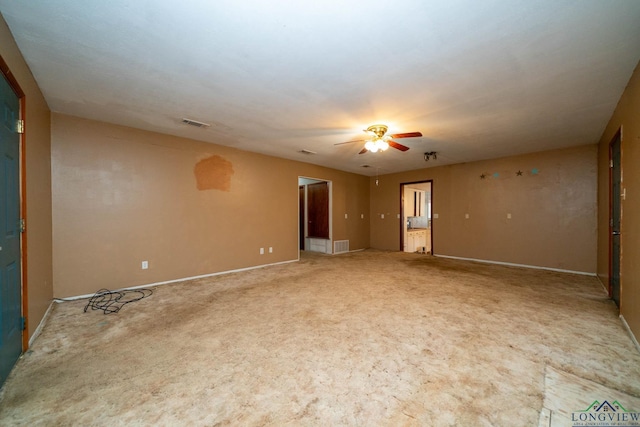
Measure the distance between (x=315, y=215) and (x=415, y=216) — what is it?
3747 mm

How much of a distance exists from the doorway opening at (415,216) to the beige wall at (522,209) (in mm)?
840

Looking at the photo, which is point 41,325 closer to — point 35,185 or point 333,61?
point 35,185

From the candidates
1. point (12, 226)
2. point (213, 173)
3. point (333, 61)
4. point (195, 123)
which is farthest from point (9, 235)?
point (213, 173)

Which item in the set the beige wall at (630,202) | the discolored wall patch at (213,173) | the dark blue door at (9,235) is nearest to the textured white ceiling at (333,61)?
the beige wall at (630,202)

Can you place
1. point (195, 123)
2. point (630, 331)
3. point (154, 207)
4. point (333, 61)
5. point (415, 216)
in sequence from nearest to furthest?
1. point (333, 61)
2. point (630, 331)
3. point (195, 123)
4. point (154, 207)
5. point (415, 216)

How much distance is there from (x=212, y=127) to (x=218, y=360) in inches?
130

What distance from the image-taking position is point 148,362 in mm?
2035

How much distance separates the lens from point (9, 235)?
193 centimetres

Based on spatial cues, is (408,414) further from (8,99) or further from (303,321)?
(8,99)

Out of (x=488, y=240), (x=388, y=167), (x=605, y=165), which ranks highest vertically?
(x=388, y=167)

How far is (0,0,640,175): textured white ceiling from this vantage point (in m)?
1.74

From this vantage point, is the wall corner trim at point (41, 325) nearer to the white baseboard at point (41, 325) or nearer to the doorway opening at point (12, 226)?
Result: the white baseboard at point (41, 325)

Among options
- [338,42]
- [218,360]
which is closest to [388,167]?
[338,42]

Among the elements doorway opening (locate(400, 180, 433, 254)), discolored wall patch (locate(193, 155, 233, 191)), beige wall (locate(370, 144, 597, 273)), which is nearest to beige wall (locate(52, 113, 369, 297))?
discolored wall patch (locate(193, 155, 233, 191))
